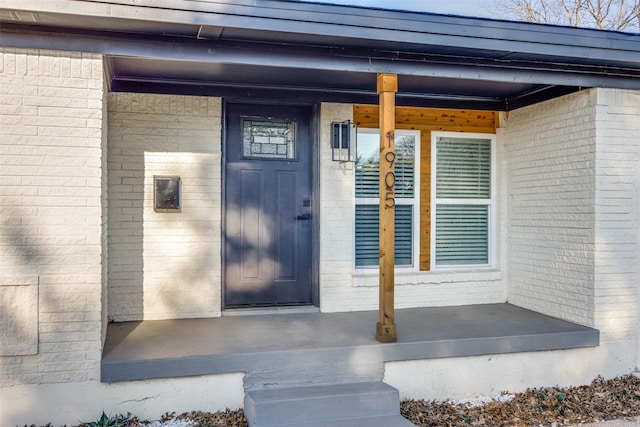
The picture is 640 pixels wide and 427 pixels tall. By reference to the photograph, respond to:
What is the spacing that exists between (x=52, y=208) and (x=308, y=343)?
82.1 inches

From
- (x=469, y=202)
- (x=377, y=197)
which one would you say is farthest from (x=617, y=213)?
(x=377, y=197)

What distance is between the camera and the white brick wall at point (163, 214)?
4582mm

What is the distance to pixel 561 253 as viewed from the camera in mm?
4840

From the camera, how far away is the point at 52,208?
338cm

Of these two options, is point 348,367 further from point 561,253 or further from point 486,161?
point 486,161

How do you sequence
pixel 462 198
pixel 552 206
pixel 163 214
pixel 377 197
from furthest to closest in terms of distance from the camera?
pixel 462 198 < pixel 377 197 < pixel 552 206 < pixel 163 214

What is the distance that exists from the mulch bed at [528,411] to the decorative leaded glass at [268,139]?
8.13 ft

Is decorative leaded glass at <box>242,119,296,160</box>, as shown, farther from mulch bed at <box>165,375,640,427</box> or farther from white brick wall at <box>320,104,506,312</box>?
mulch bed at <box>165,375,640,427</box>

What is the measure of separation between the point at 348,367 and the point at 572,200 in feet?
8.86

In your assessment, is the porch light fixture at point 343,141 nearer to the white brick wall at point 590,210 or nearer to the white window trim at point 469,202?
the white window trim at point 469,202

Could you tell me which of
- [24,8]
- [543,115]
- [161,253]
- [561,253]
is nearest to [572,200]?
[561,253]

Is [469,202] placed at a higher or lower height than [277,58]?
lower

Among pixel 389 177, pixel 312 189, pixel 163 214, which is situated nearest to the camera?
pixel 389 177

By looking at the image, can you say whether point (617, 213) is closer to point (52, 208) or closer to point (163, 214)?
point (163, 214)
